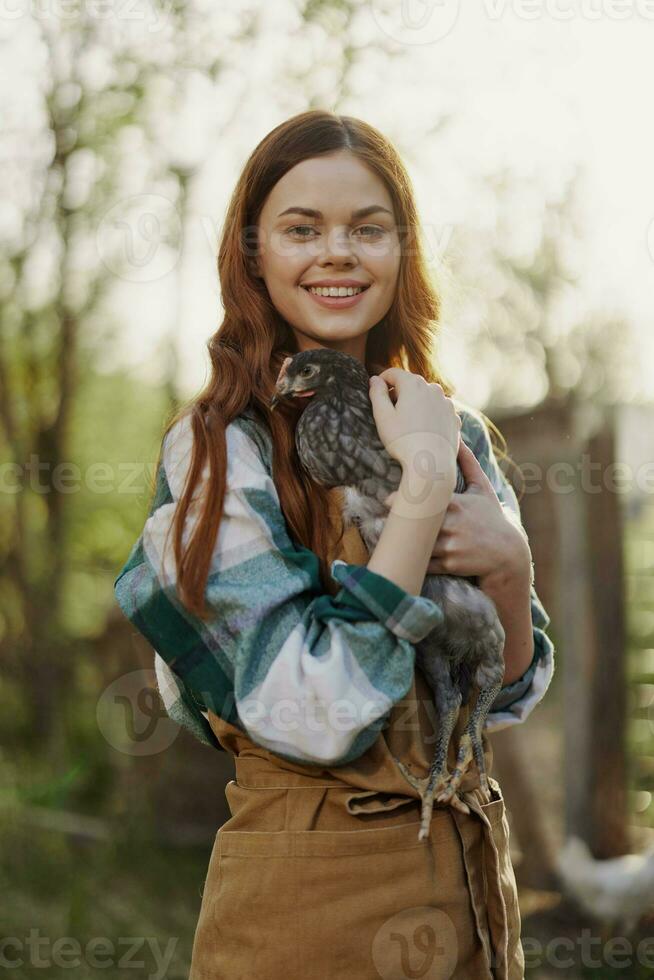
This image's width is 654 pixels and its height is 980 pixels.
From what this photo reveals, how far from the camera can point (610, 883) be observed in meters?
4.22

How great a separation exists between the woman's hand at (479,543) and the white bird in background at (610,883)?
2750mm

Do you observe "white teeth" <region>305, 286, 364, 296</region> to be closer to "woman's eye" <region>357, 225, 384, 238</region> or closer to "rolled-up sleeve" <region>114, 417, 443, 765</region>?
"woman's eye" <region>357, 225, 384, 238</region>

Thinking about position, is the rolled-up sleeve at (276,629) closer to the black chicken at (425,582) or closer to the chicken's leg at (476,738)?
the black chicken at (425,582)

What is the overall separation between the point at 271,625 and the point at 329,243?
833mm

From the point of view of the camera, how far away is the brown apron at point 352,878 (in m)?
1.72

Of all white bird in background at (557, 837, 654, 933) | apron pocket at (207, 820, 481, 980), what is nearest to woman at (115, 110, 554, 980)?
apron pocket at (207, 820, 481, 980)

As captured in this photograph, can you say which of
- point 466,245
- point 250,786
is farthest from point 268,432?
point 466,245

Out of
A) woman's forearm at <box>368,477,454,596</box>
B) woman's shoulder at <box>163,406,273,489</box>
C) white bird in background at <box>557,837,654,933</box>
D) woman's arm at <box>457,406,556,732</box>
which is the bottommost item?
white bird in background at <box>557,837,654,933</box>

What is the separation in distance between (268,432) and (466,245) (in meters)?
4.16

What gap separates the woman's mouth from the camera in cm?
209

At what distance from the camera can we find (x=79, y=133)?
20.2ft

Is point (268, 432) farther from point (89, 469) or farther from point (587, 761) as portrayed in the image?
point (89, 469)

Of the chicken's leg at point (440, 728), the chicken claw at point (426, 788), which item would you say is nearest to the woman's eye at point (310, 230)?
the chicken's leg at point (440, 728)

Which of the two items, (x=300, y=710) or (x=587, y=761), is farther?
(x=587, y=761)
